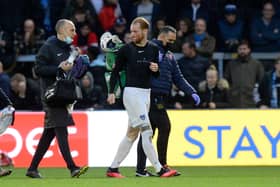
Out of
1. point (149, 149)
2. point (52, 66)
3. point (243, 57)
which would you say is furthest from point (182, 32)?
point (149, 149)

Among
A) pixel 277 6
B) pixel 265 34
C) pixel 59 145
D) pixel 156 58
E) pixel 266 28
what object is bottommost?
pixel 59 145

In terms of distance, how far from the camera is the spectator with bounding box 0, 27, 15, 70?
69.4ft

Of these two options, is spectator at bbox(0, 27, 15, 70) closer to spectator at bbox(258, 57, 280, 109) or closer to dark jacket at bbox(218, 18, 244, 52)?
dark jacket at bbox(218, 18, 244, 52)

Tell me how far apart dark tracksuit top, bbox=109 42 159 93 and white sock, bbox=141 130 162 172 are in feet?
2.05

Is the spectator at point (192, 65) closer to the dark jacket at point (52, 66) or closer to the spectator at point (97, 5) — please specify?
the spectator at point (97, 5)

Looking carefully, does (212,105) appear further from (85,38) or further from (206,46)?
(85,38)

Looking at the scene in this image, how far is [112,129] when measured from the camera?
18250 millimetres

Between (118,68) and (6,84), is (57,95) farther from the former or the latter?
(6,84)

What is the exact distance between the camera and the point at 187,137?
18172mm

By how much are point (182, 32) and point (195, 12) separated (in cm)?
62

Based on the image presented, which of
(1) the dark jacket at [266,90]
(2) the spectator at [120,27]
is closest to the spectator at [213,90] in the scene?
(1) the dark jacket at [266,90]

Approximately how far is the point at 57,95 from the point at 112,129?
13.5 ft

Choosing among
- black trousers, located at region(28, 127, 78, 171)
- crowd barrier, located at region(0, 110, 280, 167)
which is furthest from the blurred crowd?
black trousers, located at region(28, 127, 78, 171)

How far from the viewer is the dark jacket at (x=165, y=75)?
15.0 meters
